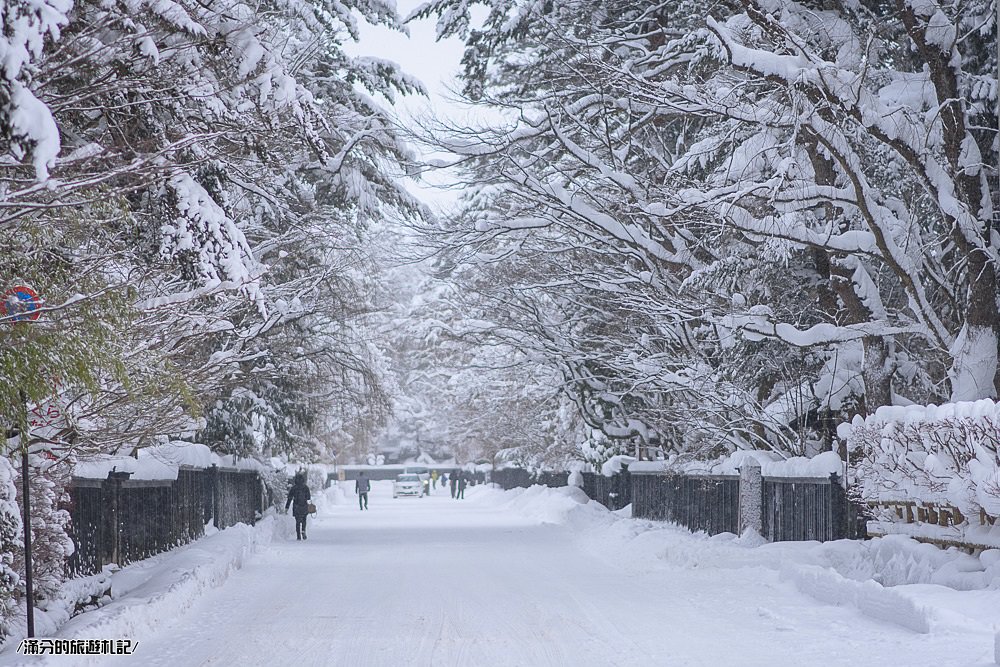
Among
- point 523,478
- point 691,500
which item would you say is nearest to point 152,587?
point 691,500

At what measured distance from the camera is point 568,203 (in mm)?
19172

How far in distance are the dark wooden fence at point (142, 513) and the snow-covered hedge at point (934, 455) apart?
918cm

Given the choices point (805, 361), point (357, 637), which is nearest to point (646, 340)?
point (805, 361)

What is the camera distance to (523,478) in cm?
6081

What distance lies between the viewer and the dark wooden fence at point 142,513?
13812 mm

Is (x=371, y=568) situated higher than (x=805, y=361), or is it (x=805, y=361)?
(x=805, y=361)

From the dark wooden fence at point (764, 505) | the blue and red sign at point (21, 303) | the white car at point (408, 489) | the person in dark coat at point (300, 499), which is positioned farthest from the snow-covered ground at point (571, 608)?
the white car at point (408, 489)

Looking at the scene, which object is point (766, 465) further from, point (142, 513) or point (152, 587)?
point (152, 587)

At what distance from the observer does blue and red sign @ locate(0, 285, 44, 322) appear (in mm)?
7453

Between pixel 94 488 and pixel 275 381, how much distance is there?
37.5ft

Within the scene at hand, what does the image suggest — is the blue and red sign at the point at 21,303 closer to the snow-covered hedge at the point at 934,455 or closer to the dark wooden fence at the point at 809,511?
the snow-covered hedge at the point at 934,455

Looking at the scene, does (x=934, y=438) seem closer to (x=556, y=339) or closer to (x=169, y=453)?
(x=169, y=453)

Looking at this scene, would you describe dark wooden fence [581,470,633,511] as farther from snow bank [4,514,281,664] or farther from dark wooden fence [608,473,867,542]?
snow bank [4,514,281,664]

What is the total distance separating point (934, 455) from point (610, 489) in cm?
2407
